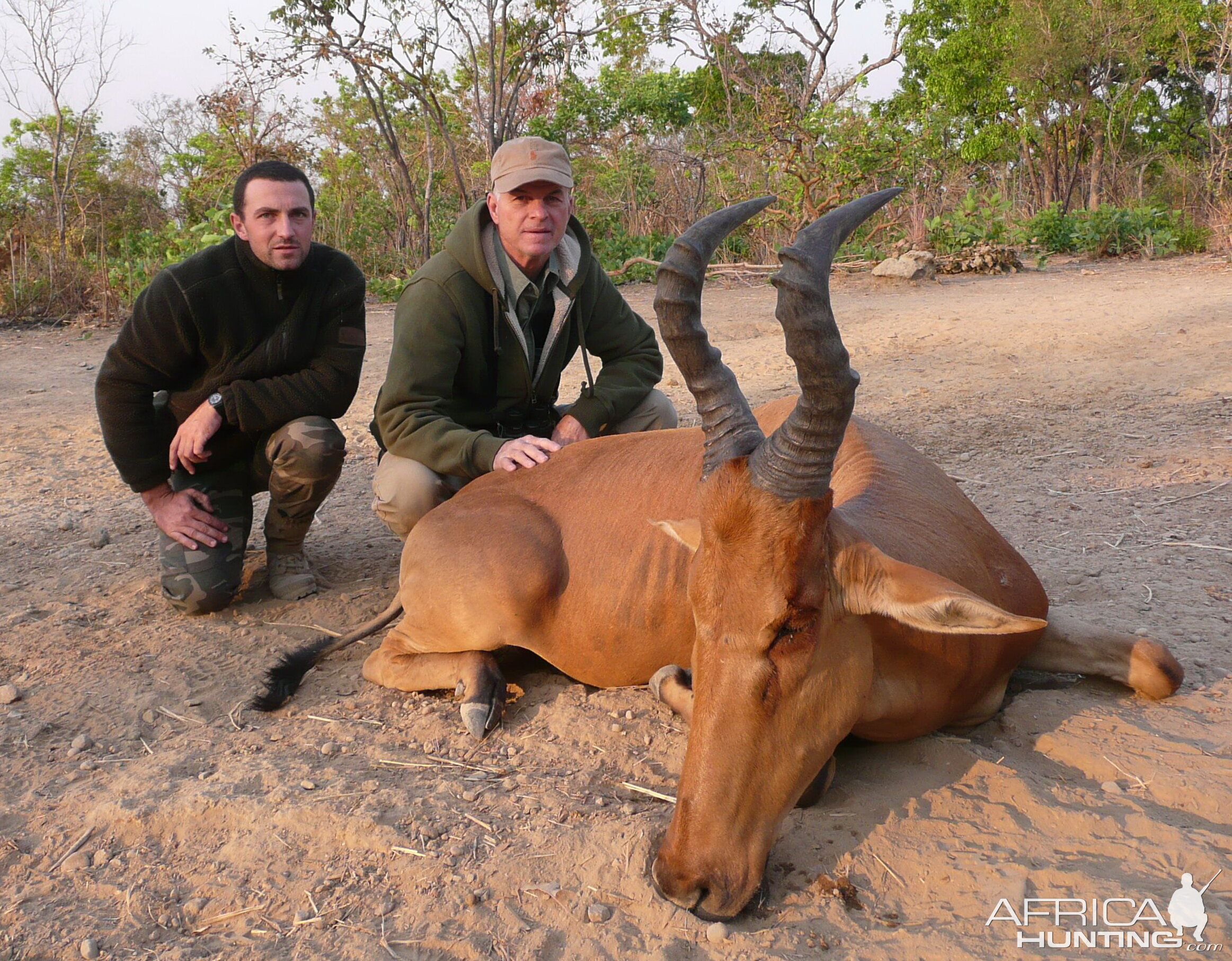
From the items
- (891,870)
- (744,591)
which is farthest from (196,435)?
(891,870)

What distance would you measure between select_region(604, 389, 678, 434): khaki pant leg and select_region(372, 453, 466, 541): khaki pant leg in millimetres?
1084

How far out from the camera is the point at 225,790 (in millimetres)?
3797

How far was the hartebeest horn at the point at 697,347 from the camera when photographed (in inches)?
137

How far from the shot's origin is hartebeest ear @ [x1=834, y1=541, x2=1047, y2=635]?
118 inches

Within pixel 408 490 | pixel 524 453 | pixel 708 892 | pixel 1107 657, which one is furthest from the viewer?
pixel 408 490

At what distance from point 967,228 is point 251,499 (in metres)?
15.4

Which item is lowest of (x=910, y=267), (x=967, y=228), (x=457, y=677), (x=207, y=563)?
(x=457, y=677)

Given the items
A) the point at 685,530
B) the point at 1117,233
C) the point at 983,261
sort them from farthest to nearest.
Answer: the point at 1117,233 < the point at 983,261 < the point at 685,530

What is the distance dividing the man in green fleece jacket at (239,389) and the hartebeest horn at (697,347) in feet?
10.0

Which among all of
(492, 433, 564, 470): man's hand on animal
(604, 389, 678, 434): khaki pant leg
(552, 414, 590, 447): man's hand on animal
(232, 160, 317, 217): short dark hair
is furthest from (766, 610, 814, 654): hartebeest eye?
(232, 160, 317, 217): short dark hair

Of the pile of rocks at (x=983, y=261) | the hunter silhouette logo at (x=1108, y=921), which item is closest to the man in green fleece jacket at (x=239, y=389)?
the hunter silhouette logo at (x=1108, y=921)

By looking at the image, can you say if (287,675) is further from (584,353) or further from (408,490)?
(584,353)

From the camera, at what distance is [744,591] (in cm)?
312

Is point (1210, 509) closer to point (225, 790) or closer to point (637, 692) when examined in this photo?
point (637, 692)
